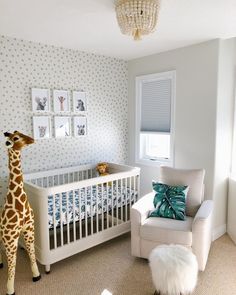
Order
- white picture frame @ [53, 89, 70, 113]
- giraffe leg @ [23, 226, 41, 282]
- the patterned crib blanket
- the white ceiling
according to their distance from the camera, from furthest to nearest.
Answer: white picture frame @ [53, 89, 70, 113]
the patterned crib blanket
giraffe leg @ [23, 226, 41, 282]
the white ceiling

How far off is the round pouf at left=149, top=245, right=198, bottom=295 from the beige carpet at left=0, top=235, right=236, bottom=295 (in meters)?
0.40

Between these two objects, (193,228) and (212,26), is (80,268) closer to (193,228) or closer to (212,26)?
(193,228)

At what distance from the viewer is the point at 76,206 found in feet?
8.91

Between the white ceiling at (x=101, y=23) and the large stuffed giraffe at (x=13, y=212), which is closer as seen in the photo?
the white ceiling at (x=101, y=23)

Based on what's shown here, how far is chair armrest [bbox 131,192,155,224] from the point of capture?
2631 millimetres

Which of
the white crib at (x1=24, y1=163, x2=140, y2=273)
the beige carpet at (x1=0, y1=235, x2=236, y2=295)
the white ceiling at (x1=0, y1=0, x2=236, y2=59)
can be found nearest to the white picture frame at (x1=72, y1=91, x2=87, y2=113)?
the white ceiling at (x1=0, y1=0, x2=236, y2=59)

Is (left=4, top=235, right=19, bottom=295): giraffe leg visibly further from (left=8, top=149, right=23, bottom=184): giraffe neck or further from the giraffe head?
the giraffe head

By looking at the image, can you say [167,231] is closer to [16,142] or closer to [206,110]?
[206,110]

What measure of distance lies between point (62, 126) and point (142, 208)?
1458 mm

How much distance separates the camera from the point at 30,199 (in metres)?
2.57

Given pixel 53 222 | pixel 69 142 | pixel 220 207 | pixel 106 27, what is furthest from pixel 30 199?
pixel 220 207

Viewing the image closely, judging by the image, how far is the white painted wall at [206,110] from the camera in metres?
3.01

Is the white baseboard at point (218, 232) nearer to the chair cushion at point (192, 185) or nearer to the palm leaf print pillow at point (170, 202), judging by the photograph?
the chair cushion at point (192, 185)

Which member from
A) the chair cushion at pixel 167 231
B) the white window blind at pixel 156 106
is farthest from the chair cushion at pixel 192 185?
the white window blind at pixel 156 106
